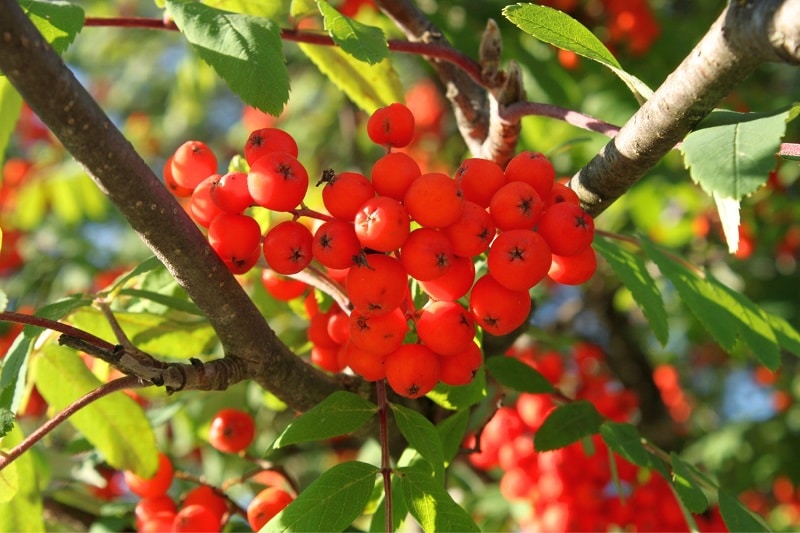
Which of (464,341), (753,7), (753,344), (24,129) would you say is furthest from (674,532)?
(24,129)

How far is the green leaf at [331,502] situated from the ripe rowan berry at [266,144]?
0.60 m

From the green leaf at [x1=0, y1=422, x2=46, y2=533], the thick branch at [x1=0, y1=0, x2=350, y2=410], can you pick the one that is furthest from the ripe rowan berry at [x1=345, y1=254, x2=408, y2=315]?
the green leaf at [x1=0, y1=422, x2=46, y2=533]

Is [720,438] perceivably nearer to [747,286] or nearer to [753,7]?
[747,286]

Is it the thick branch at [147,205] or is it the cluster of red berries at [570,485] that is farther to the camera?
the cluster of red berries at [570,485]

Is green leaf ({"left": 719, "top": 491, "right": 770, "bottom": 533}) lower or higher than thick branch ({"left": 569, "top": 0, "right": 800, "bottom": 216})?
lower

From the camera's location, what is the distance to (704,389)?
5.50m

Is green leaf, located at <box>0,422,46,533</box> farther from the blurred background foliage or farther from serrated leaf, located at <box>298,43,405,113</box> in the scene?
serrated leaf, located at <box>298,43,405,113</box>

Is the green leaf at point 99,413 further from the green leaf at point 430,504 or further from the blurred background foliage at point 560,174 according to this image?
the green leaf at point 430,504

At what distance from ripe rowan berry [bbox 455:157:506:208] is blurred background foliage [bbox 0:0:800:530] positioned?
637mm

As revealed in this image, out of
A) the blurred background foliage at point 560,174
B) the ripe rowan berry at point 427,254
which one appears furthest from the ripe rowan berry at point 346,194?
the blurred background foliage at point 560,174

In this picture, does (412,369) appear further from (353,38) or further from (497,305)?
(353,38)

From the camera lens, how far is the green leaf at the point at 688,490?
1.69 m

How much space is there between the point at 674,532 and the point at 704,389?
3.25 m

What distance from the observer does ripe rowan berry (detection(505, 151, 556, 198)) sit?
1404 millimetres
